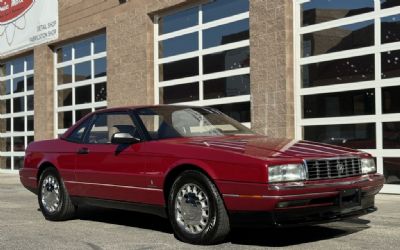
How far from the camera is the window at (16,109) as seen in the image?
62.7 feet

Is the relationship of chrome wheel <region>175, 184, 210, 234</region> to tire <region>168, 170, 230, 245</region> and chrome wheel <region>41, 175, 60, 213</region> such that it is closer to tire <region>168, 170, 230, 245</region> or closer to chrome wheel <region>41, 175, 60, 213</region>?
tire <region>168, 170, 230, 245</region>

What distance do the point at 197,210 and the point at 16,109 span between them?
50.8 feet

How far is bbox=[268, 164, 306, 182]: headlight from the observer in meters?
5.24

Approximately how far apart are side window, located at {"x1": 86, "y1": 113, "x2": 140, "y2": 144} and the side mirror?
0.13 m

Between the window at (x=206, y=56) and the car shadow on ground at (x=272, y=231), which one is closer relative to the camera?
the car shadow on ground at (x=272, y=231)

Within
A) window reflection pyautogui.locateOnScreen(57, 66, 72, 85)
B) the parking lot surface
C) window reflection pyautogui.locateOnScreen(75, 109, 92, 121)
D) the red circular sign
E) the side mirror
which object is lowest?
the parking lot surface

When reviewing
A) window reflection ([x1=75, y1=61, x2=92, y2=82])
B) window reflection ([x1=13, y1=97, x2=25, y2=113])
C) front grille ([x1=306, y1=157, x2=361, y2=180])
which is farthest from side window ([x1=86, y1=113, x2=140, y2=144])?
window reflection ([x1=13, y1=97, x2=25, y2=113])

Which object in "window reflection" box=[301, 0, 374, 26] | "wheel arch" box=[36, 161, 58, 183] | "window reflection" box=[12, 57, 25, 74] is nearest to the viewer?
"wheel arch" box=[36, 161, 58, 183]

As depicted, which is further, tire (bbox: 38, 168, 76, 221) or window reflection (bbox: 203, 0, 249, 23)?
window reflection (bbox: 203, 0, 249, 23)

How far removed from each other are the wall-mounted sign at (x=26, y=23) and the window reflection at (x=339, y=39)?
29.9 ft

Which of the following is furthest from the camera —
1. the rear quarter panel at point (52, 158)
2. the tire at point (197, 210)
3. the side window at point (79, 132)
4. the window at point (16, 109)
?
the window at point (16, 109)

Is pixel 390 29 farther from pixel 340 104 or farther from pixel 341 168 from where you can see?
pixel 341 168

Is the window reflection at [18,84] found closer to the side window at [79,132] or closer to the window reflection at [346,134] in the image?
the window reflection at [346,134]

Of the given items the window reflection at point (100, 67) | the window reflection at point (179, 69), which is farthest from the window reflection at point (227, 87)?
the window reflection at point (100, 67)
